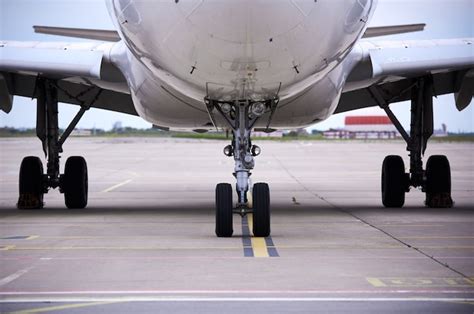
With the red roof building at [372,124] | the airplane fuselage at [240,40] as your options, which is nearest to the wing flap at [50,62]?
the airplane fuselage at [240,40]

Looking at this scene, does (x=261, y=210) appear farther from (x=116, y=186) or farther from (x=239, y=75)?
(x=116, y=186)

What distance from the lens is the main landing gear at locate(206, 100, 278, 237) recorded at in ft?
37.7

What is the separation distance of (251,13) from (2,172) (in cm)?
2340

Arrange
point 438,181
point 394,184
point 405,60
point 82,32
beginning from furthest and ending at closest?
point 394,184 → point 438,181 → point 82,32 → point 405,60

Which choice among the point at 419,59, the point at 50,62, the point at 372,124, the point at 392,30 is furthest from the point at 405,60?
the point at 372,124

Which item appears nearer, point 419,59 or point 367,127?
point 419,59

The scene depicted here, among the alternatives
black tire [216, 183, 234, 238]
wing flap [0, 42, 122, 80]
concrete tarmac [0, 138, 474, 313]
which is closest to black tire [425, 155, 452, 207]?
concrete tarmac [0, 138, 474, 313]

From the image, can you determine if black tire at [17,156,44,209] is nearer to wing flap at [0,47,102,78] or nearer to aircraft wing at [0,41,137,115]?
aircraft wing at [0,41,137,115]

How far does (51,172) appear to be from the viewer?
54.2 ft

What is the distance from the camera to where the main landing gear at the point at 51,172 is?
16.4 metres

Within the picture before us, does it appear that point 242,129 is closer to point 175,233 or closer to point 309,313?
point 175,233

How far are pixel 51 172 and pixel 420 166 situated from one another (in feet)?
20.8

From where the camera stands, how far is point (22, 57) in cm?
1520

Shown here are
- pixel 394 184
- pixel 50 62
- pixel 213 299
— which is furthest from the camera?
pixel 394 184
